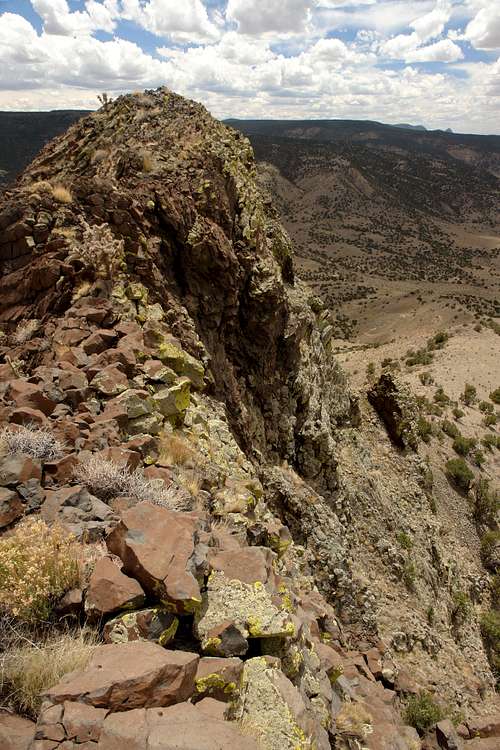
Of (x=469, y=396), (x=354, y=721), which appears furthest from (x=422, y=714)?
(x=469, y=396)

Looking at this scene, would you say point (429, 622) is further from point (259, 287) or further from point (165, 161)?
point (165, 161)

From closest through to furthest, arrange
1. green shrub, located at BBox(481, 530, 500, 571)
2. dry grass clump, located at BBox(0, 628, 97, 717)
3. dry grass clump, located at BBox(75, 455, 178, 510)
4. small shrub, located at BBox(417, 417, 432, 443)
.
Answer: dry grass clump, located at BBox(0, 628, 97, 717)
dry grass clump, located at BBox(75, 455, 178, 510)
green shrub, located at BBox(481, 530, 500, 571)
small shrub, located at BBox(417, 417, 432, 443)

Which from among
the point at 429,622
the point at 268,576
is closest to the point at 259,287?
the point at 268,576

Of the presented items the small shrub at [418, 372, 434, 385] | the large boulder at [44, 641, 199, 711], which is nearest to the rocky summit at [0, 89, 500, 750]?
the large boulder at [44, 641, 199, 711]

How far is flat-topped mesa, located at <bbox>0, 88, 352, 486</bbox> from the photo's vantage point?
9.84 m

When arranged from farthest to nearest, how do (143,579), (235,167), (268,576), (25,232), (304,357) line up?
(304,357) → (235,167) → (25,232) → (268,576) → (143,579)

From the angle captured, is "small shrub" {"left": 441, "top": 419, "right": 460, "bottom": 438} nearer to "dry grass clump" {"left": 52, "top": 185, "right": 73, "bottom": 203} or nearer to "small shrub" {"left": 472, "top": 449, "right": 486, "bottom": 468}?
"small shrub" {"left": 472, "top": 449, "right": 486, "bottom": 468}

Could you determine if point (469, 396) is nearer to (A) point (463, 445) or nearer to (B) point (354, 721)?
(A) point (463, 445)

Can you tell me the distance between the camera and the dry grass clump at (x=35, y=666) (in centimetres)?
349

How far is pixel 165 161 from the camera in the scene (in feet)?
43.0

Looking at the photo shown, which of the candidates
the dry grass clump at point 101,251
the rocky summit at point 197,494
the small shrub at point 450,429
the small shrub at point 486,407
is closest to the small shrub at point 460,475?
the rocky summit at point 197,494

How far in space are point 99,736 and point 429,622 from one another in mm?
14471

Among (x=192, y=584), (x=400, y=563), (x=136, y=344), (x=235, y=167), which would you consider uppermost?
(x=235, y=167)

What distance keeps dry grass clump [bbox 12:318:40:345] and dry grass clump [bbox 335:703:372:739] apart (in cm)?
763
